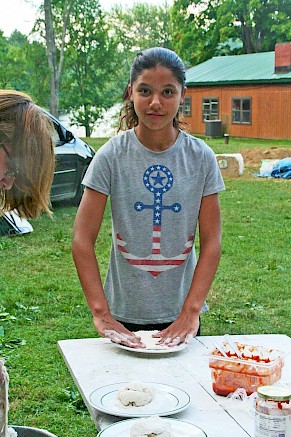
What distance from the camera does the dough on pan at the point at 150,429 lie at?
6.31 feet

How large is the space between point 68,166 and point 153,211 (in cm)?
858

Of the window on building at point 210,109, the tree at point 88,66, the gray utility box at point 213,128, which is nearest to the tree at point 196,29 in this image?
the tree at point 88,66

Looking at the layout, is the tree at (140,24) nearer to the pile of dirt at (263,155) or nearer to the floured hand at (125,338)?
the pile of dirt at (263,155)

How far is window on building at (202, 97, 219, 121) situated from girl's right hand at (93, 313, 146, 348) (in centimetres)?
3276

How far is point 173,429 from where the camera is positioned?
2.02 metres

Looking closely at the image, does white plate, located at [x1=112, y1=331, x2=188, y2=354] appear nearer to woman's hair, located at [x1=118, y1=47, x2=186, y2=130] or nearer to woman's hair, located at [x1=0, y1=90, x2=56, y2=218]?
woman's hair, located at [x1=0, y1=90, x2=56, y2=218]

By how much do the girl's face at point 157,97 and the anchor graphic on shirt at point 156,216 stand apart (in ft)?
0.58

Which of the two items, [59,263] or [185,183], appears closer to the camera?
[185,183]

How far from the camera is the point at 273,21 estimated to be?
46781 millimetres

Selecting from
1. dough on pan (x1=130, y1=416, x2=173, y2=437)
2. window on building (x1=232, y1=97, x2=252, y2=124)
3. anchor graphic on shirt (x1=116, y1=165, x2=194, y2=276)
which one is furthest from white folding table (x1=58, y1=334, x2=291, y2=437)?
window on building (x1=232, y1=97, x2=252, y2=124)

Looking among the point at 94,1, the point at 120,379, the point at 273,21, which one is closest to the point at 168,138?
the point at 120,379

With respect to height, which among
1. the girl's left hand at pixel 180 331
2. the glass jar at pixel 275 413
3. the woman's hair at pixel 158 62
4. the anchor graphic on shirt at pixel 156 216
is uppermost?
the woman's hair at pixel 158 62

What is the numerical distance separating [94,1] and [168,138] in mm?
39963

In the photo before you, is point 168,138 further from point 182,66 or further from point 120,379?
point 120,379
